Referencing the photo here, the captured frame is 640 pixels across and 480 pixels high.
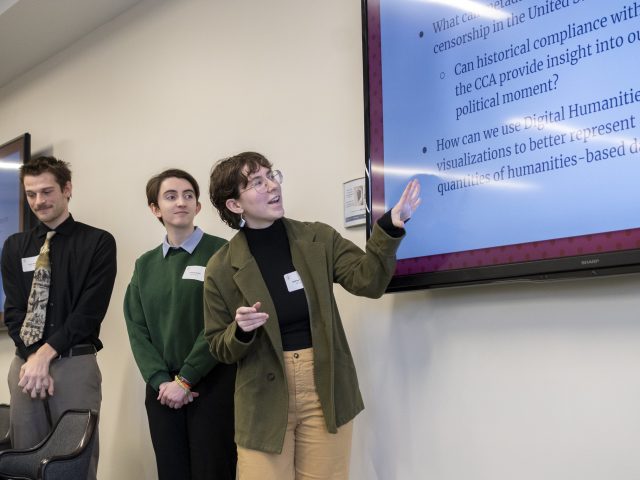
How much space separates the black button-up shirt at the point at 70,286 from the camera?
3068 mm

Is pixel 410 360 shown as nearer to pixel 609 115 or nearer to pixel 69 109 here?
pixel 609 115

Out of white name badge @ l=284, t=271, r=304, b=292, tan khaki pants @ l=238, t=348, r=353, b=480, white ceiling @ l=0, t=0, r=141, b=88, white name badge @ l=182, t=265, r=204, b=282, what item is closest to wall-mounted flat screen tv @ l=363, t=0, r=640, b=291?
white name badge @ l=284, t=271, r=304, b=292

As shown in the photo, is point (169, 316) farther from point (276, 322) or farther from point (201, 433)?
point (276, 322)

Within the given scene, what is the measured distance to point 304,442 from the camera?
2.11 meters

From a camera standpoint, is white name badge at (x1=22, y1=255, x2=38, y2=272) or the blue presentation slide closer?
the blue presentation slide

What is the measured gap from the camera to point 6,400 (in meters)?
4.61

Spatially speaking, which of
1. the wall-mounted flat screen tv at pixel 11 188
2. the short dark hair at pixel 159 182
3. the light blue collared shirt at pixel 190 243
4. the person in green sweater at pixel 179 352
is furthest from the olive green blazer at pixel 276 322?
the wall-mounted flat screen tv at pixel 11 188

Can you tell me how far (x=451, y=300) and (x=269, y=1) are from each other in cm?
161

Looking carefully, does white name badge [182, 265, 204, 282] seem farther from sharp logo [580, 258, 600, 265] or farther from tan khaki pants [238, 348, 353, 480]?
sharp logo [580, 258, 600, 265]

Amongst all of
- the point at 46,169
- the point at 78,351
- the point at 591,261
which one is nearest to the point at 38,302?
the point at 78,351

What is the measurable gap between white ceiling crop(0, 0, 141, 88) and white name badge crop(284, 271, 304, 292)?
2406mm

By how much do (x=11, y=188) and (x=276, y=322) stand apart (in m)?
3.13

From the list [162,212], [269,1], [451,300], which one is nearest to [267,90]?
[269,1]

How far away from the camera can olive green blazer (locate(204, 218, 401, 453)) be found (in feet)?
6.75
